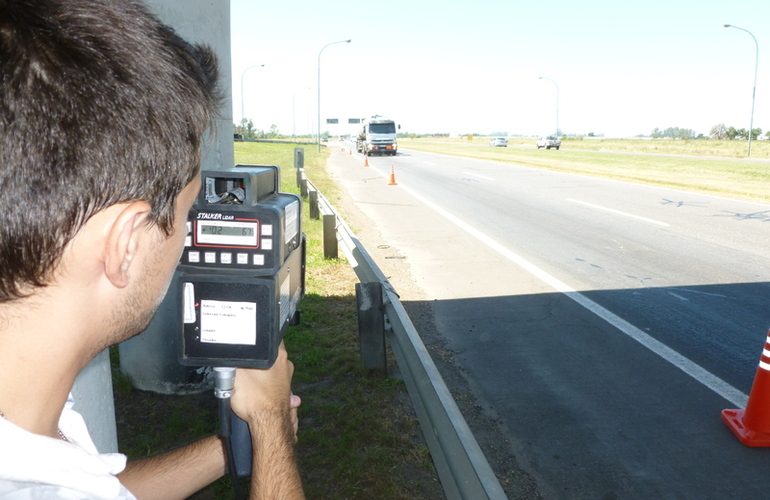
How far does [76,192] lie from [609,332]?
18.0 ft

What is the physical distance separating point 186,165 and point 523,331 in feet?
16.9

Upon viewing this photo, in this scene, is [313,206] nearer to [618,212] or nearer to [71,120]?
[618,212]

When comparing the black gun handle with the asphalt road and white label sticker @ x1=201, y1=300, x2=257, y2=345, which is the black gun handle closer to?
white label sticker @ x1=201, y1=300, x2=257, y2=345

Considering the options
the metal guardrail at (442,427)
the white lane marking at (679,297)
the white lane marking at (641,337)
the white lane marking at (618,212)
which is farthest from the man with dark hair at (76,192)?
the white lane marking at (618,212)

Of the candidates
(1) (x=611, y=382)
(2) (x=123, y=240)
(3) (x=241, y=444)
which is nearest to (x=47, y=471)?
(2) (x=123, y=240)

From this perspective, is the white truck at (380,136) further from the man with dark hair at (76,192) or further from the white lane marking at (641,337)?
the man with dark hair at (76,192)

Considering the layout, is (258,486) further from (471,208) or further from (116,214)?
(471,208)

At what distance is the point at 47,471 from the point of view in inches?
35.4

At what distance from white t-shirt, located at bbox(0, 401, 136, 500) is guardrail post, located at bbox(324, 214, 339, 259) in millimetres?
6892

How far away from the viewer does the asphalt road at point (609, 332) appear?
3695mm

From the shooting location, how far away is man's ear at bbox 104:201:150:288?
0.96 m

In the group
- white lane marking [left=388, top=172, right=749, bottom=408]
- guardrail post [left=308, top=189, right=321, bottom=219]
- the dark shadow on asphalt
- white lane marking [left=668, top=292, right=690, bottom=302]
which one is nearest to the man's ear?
the dark shadow on asphalt

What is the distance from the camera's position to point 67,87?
0.88 metres

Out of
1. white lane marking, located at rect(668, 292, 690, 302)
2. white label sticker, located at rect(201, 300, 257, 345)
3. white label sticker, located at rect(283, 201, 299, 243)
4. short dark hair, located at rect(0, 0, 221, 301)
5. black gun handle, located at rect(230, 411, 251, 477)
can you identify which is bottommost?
white lane marking, located at rect(668, 292, 690, 302)
